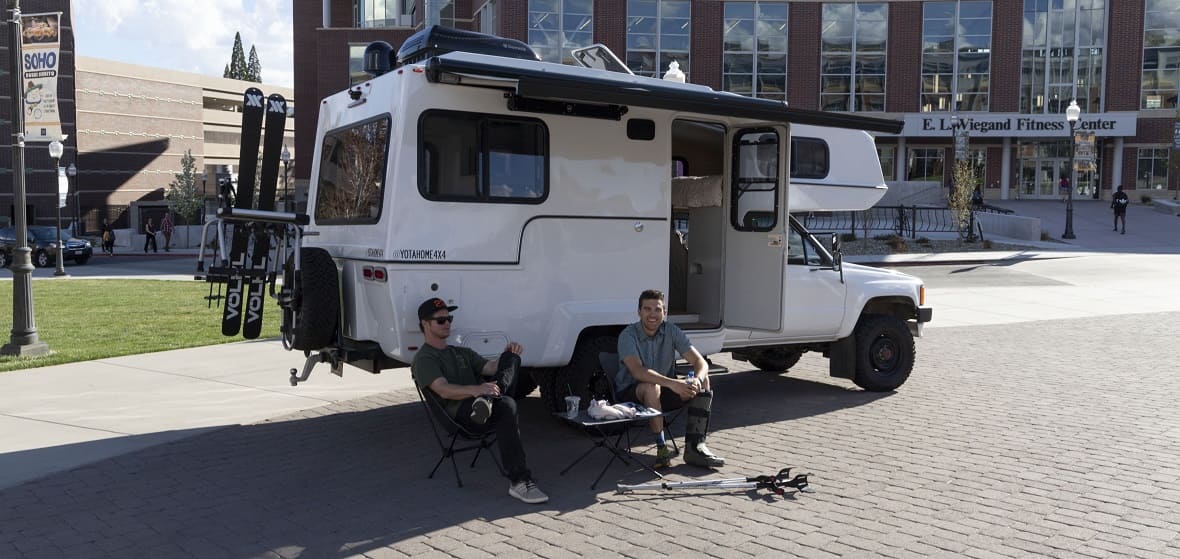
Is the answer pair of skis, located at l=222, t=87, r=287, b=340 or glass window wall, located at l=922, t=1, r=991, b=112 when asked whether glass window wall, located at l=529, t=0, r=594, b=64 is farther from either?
pair of skis, located at l=222, t=87, r=287, b=340

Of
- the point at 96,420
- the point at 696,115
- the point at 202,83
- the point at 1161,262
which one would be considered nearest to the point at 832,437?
the point at 696,115

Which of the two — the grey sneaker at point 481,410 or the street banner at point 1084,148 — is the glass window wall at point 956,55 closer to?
the street banner at point 1084,148

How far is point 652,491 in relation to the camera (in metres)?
6.36

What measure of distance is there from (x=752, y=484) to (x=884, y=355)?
418 cm

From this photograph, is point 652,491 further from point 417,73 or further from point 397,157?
point 417,73

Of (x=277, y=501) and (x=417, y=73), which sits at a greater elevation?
(x=417, y=73)

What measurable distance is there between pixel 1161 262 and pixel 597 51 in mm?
22587

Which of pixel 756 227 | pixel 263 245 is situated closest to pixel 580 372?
Result: pixel 756 227

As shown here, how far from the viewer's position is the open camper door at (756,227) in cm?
875

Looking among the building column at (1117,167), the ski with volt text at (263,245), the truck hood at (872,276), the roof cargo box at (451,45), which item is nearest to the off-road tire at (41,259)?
the ski with volt text at (263,245)

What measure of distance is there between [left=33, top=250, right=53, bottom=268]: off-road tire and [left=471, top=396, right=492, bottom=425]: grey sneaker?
32.5m

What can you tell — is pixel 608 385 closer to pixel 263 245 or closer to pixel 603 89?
pixel 603 89

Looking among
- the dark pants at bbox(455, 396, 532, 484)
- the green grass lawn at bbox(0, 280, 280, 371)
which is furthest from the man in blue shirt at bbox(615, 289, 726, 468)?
the green grass lawn at bbox(0, 280, 280, 371)

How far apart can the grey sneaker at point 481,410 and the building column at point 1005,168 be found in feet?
162
